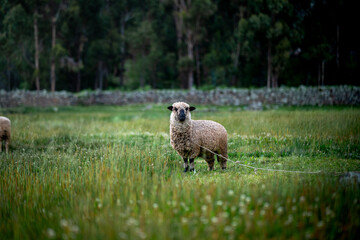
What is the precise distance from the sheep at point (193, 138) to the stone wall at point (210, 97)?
17.5 m

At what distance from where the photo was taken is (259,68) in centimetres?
3312

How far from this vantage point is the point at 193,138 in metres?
7.04

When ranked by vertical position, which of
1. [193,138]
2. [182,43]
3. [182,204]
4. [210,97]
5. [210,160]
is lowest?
[210,160]

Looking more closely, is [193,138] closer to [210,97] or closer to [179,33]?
[210,97]

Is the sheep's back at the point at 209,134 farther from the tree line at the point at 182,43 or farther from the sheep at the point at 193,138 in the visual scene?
the tree line at the point at 182,43

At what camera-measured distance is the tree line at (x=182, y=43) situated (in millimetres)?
27312

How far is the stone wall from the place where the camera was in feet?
77.9

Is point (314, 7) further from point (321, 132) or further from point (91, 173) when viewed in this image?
point (91, 173)

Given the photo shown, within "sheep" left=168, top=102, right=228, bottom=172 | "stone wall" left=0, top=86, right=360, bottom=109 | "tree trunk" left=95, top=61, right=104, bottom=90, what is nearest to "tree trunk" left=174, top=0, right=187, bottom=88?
"stone wall" left=0, top=86, right=360, bottom=109

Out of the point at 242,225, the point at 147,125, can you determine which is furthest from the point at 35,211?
the point at 147,125

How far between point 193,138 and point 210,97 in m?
23.5

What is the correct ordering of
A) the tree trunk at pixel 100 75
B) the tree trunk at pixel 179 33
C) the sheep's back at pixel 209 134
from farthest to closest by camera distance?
1. the tree trunk at pixel 100 75
2. the tree trunk at pixel 179 33
3. the sheep's back at pixel 209 134

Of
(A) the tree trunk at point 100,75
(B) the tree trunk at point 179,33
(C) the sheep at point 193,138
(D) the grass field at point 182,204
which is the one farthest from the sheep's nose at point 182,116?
(A) the tree trunk at point 100,75

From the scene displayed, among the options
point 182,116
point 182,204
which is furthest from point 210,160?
point 182,204
